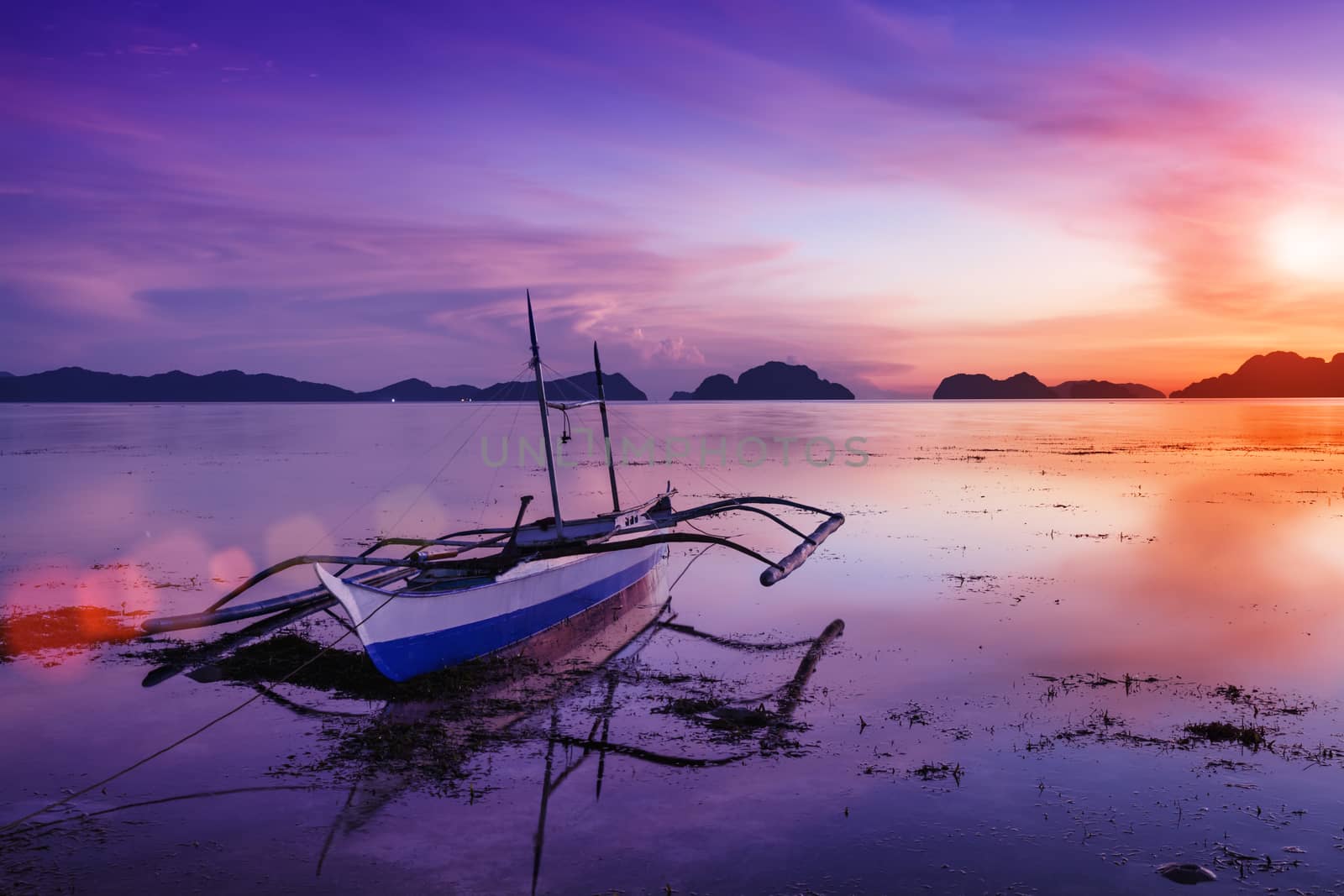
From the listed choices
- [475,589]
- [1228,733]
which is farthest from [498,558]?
[1228,733]

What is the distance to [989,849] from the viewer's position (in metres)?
9.24

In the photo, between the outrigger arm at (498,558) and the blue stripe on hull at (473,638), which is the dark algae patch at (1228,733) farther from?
the blue stripe on hull at (473,638)

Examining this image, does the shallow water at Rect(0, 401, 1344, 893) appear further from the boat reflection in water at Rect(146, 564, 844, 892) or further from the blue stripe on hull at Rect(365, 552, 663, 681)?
the blue stripe on hull at Rect(365, 552, 663, 681)

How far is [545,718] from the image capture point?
42.7ft

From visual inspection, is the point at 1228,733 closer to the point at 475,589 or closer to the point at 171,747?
the point at 475,589

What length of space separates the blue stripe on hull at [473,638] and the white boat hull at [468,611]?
14 millimetres

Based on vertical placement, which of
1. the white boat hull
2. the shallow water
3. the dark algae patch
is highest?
the white boat hull

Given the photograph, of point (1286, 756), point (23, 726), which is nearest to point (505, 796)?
point (23, 726)

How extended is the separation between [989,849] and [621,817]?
3875mm

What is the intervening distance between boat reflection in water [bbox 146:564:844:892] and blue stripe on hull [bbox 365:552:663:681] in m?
0.25

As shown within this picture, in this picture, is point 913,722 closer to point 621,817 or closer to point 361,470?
point 621,817

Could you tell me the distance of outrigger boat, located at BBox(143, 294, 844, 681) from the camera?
14.0m

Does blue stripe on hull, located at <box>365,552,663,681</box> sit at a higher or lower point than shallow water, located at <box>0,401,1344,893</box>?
higher

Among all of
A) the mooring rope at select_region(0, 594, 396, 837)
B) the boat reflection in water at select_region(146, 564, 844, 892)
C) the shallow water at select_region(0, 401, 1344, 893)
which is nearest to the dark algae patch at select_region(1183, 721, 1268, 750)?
the shallow water at select_region(0, 401, 1344, 893)
